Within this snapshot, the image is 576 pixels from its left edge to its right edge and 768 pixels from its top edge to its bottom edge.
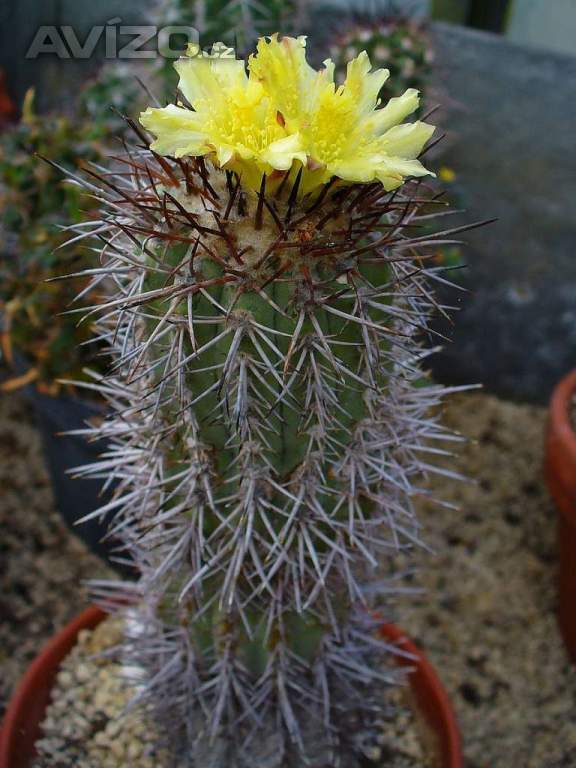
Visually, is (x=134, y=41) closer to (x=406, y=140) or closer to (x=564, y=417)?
(x=564, y=417)

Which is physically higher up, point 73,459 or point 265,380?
point 265,380

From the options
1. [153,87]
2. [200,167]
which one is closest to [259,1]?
[153,87]

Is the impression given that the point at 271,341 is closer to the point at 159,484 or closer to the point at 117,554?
the point at 159,484

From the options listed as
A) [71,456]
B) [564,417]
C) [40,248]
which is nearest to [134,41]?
[40,248]

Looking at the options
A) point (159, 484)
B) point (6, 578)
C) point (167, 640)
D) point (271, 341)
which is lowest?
point (6, 578)

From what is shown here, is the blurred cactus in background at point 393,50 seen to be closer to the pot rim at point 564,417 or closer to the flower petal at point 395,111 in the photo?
the pot rim at point 564,417

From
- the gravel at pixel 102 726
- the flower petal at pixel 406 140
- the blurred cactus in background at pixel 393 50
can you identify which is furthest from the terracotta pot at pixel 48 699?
the blurred cactus in background at pixel 393 50
